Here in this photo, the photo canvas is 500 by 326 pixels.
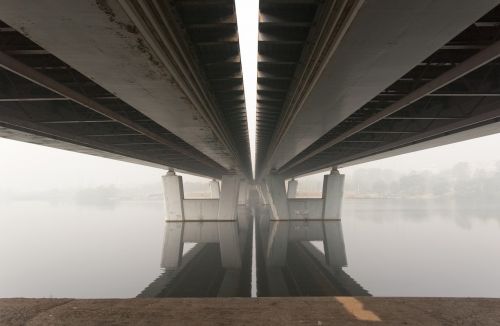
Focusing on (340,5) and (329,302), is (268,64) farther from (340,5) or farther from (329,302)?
(329,302)

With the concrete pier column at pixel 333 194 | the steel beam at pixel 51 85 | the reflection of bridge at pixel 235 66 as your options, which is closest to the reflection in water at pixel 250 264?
the concrete pier column at pixel 333 194

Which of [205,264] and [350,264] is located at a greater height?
[350,264]

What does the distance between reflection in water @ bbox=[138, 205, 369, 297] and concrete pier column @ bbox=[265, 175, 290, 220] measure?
20.8 feet

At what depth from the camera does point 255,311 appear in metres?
7.21

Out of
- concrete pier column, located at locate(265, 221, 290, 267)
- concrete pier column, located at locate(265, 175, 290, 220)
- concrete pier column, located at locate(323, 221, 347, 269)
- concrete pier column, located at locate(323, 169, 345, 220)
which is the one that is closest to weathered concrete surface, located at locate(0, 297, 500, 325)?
concrete pier column, located at locate(265, 221, 290, 267)

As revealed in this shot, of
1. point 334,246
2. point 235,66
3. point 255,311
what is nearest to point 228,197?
point 334,246

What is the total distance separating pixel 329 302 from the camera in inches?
306

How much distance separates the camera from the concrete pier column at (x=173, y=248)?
27647mm

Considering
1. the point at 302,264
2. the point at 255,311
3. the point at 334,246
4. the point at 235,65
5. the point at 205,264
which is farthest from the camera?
the point at 334,246

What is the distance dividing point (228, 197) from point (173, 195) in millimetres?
7633

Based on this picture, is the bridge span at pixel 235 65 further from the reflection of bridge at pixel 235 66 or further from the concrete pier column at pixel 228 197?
the concrete pier column at pixel 228 197

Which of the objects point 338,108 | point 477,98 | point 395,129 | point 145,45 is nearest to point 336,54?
point 145,45

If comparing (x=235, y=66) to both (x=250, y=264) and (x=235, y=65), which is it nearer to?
(x=235, y=65)

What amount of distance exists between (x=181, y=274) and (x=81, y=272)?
7.14m
